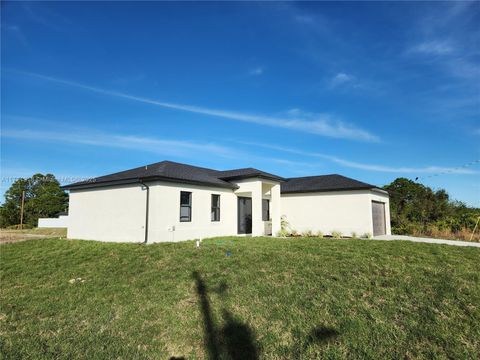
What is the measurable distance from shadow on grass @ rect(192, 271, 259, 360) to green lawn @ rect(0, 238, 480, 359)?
0.02m

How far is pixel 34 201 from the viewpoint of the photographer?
150 ft

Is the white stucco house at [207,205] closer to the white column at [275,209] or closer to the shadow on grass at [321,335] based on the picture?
the white column at [275,209]

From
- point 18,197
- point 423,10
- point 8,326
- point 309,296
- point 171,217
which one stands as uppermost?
point 423,10

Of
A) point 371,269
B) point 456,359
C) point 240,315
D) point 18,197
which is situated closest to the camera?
point 456,359

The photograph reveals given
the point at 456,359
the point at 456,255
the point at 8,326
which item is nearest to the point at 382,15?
the point at 456,255

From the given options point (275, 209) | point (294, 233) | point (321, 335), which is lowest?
point (321, 335)

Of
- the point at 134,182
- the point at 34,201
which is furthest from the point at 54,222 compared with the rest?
the point at 134,182

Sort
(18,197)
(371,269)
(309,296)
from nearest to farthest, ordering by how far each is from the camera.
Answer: (309,296) → (371,269) → (18,197)

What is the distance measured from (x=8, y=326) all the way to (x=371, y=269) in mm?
8393

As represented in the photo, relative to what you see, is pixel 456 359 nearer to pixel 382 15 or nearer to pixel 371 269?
pixel 371 269

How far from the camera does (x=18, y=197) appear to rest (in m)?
51.9

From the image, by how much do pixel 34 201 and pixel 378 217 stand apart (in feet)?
A: 160

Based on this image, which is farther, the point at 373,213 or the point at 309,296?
the point at 373,213

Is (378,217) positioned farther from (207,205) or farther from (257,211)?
(207,205)
